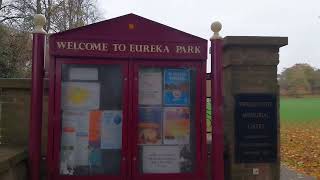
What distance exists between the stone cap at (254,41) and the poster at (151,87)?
3.62 feet

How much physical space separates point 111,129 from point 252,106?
6.07ft

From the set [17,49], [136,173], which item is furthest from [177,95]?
[17,49]

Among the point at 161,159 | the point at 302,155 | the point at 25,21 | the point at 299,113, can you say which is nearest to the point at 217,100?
the point at 161,159

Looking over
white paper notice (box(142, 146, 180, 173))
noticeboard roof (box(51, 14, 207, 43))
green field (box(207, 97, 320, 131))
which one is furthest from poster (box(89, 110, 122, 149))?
green field (box(207, 97, 320, 131))

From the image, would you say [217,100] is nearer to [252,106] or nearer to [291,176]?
[252,106]

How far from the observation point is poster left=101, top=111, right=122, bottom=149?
575cm

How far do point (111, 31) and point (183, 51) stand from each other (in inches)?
33.1

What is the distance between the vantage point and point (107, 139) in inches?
227

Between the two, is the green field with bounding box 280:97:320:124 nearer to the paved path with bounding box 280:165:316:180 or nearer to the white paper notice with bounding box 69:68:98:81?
the paved path with bounding box 280:165:316:180

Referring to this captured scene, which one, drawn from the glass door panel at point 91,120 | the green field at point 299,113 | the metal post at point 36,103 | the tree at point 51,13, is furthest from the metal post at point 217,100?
the green field at point 299,113

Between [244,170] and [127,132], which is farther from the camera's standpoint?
[244,170]

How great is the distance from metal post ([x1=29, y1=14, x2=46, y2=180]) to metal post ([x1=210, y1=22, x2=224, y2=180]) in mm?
1953

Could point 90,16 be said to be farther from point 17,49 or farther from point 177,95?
point 177,95

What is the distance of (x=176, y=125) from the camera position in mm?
5855
